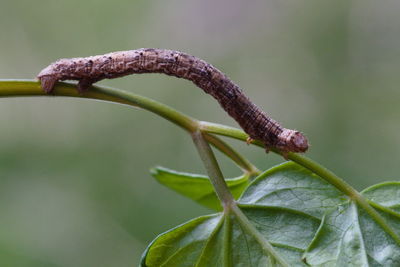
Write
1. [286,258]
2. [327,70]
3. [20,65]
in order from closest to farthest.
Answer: [286,258] < [20,65] < [327,70]

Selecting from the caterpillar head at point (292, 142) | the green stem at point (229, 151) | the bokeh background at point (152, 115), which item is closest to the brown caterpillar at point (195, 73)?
the caterpillar head at point (292, 142)

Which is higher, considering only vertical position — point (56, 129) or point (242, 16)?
point (242, 16)

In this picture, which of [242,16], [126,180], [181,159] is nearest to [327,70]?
[242,16]

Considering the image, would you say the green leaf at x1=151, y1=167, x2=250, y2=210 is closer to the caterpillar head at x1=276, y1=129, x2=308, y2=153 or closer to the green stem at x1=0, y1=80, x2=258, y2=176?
the caterpillar head at x1=276, y1=129, x2=308, y2=153

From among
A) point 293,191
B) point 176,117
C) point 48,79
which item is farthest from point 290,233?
point 48,79

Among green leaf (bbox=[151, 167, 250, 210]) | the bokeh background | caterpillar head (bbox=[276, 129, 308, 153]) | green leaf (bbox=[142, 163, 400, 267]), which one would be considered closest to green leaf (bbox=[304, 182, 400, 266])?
green leaf (bbox=[142, 163, 400, 267])

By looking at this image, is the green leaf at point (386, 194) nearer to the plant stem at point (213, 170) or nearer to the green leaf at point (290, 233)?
the green leaf at point (290, 233)

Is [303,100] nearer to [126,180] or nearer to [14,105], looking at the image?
[126,180]
